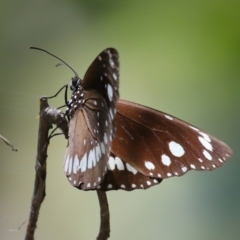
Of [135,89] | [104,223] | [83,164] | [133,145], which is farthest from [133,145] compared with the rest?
[135,89]

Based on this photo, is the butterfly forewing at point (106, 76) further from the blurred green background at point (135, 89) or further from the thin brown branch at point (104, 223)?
the blurred green background at point (135, 89)

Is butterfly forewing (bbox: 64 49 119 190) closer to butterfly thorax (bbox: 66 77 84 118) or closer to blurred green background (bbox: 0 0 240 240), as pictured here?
butterfly thorax (bbox: 66 77 84 118)

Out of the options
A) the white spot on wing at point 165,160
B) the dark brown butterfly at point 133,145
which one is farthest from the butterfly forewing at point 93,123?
the white spot on wing at point 165,160

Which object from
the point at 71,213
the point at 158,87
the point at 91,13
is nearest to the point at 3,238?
the point at 71,213

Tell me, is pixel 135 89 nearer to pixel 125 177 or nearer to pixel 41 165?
pixel 125 177

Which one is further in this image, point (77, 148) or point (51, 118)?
point (77, 148)

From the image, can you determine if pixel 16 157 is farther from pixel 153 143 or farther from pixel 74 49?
pixel 153 143

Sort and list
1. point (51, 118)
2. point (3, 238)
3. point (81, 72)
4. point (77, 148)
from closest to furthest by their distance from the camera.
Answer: point (51, 118), point (77, 148), point (3, 238), point (81, 72)
